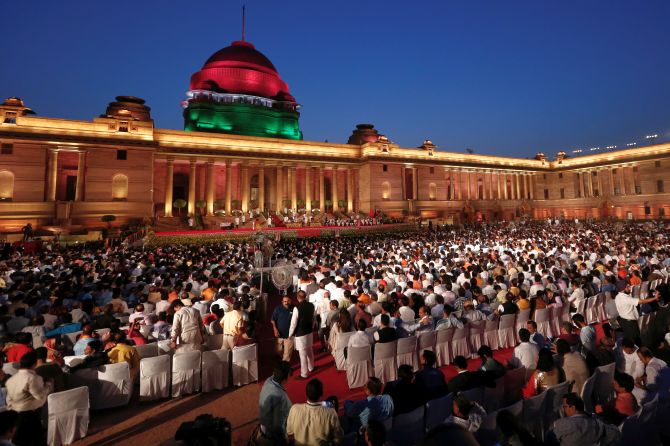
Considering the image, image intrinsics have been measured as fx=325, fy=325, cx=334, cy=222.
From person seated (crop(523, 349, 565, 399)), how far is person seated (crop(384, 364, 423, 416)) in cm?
171

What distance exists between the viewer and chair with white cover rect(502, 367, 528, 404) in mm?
5102

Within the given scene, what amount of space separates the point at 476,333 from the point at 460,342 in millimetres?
585

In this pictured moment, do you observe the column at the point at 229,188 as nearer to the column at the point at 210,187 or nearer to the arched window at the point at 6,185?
the column at the point at 210,187

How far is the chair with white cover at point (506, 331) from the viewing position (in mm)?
8094

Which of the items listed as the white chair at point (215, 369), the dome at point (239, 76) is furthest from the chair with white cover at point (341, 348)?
the dome at point (239, 76)

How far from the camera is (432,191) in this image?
51.1 meters

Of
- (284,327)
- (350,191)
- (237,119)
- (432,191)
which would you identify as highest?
(237,119)

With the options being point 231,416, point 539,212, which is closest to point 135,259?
point 231,416

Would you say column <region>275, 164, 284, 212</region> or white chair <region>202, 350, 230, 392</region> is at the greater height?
column <region>275, 164, 284, 212</region>

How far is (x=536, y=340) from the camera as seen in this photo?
20.7ft

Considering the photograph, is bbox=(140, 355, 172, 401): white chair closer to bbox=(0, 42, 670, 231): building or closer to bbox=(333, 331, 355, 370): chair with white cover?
bbox=(333, 331, 355, 370): chair with white cover

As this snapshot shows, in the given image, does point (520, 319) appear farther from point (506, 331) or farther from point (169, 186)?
point (169, 186)

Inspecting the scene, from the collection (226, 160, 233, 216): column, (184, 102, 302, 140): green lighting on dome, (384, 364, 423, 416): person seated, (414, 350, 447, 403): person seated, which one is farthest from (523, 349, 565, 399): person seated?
(184, 102, 302, 140): green lighting on dome

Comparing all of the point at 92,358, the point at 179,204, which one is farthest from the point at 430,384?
the point at 179,204
